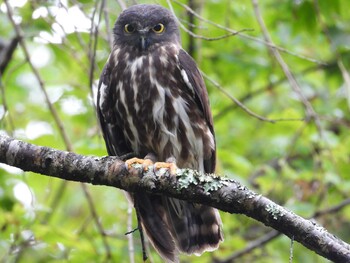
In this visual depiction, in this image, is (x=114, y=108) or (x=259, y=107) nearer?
(x=114, y=108)

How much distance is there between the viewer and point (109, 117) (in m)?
4.89

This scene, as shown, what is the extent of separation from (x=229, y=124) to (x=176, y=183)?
4.44 m

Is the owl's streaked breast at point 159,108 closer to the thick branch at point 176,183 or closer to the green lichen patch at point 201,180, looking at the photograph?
the thick branch at point 176,183

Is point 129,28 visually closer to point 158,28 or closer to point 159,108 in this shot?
point 158,28

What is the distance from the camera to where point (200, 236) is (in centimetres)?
480

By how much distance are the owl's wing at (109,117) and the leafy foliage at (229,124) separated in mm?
115

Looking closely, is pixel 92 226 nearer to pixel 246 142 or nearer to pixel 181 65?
pixel 246 142

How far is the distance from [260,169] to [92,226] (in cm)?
175

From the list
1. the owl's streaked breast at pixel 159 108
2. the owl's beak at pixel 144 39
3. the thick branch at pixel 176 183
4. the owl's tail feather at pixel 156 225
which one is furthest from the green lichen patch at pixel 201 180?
the owl's beak at pixel 144 39

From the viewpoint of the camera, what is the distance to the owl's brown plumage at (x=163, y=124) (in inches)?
186

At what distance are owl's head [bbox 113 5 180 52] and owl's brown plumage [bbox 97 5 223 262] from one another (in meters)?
0.09

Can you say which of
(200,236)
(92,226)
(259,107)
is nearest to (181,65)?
(200,236)

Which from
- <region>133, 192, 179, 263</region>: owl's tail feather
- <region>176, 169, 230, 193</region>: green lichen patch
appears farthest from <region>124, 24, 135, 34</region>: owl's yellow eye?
<region>176, 169, 230, 193</region>: green lichen patch

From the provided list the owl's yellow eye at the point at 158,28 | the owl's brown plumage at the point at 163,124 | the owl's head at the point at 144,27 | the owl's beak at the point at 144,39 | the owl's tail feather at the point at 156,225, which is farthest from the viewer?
the owl's yellow eye at the point at 158,28
